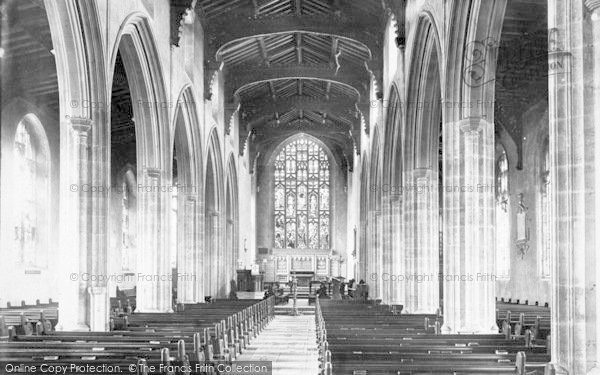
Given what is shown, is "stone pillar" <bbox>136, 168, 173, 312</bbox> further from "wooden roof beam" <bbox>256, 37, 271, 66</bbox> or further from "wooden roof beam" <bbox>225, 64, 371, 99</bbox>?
"wooden roof beam" <bbox>225, 64, 371, 99</bbox>

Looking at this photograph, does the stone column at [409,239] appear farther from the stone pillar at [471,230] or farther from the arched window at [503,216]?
the arched window at [503,216]

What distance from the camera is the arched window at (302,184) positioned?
1690 inches

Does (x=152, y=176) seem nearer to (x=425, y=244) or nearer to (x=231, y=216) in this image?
(x=425, y=244)

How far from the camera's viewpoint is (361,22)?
2391cm

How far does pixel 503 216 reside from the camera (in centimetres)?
2792

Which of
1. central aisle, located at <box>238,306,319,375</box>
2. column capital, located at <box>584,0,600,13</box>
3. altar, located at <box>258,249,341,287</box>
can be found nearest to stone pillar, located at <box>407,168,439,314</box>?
central aisle, located at <box>238,306,319,375</box>

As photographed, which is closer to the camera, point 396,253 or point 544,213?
point 396,253

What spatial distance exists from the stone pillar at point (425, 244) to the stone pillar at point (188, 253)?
27.3ft

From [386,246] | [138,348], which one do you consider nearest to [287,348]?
[386,246]

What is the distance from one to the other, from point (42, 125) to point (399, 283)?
39.9ft

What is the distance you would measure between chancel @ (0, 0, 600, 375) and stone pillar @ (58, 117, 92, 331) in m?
0.03

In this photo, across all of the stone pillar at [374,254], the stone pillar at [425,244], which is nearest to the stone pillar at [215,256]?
the stone pillar at [374,254]

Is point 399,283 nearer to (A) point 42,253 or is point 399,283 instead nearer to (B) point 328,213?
(A) point 42,253

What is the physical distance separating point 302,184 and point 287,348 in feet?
89.3
